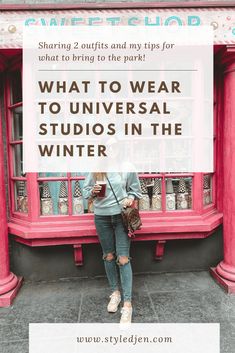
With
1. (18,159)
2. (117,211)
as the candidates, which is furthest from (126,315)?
(18,159)

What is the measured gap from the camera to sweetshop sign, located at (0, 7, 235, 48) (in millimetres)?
3590

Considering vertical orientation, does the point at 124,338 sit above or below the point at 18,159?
below

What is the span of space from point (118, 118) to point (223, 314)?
2.54 m

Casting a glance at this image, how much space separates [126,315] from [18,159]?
2410 mm

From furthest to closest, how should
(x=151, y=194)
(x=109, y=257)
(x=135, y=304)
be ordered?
(x=151, y=194) < (x=135, y=304) < (x=109, y=257)

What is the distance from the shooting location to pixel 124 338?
10.2 ft

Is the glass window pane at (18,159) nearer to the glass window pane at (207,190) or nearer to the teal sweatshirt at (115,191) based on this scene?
the teal sweatshirt at (115,191)

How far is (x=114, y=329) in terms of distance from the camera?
3246 millimetres

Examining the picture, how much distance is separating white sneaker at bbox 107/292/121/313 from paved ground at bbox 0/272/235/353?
6 cm

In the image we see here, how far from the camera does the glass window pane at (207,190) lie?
4.53 m

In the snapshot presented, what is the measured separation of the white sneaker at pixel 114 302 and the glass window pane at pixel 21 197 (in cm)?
162

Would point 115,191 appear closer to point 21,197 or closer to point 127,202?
point 127,202

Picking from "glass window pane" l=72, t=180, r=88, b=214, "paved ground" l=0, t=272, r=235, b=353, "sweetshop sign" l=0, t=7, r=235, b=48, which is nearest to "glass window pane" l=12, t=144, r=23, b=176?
"glass window pane" l=72, t=180, r=88, b=214

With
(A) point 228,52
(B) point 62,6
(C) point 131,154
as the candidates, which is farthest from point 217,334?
(B) point 62,6
